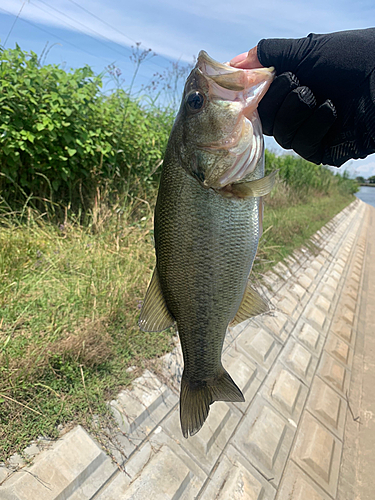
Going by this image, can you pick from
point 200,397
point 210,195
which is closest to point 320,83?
point 210,195

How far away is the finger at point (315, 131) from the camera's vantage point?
1.65 metres

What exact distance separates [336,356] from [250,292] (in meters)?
4.28

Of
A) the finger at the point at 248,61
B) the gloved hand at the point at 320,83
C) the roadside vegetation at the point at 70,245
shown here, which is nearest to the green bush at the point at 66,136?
the roadside vegetation at the point at 70,245

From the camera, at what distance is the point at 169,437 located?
2.82 meters

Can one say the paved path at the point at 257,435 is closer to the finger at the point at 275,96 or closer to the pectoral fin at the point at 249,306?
the pectoral fin at the point at 249,306

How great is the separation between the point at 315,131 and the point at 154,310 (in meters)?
1.15

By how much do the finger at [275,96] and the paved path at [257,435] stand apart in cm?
232

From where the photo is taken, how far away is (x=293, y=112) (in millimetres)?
→ 1650

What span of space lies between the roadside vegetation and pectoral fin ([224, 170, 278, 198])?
202 cm

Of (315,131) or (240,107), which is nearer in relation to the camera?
(240,107)

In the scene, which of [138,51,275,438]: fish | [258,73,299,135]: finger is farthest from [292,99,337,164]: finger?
[138,51,275,438]: fish

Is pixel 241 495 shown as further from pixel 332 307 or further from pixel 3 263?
pixel 332 307

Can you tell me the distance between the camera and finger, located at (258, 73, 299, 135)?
1.58 meters

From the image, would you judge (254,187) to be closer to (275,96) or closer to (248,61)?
(275,96)
